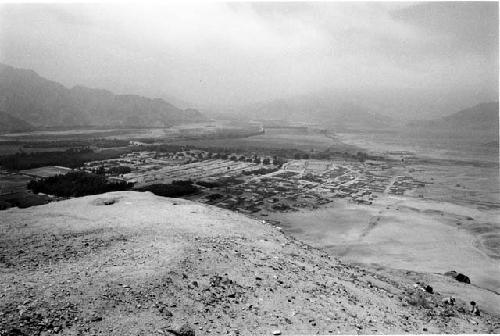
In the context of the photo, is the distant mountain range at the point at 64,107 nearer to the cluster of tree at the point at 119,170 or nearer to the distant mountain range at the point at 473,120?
the cluster of tree at the point at 119,170

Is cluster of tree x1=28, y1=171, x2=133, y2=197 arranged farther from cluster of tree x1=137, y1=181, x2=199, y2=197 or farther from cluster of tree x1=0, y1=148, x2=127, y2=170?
cluster of tree x1=0, y1=148, x2=127, y2=170

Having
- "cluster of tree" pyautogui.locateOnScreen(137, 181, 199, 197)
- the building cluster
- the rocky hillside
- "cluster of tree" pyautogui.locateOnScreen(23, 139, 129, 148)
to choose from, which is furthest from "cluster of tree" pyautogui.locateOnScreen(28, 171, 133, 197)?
"cluster of tree" pyautogui.locateOnScreen(23, 139, 129, 148)

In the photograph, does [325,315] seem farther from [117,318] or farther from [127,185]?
[127,185]

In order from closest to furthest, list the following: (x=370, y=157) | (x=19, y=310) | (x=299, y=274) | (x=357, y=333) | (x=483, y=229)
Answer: (x=19, y=310) → (x=357, y=333) → (x=299, y=274) → (x=483, y=229) → (x=370, y=157)

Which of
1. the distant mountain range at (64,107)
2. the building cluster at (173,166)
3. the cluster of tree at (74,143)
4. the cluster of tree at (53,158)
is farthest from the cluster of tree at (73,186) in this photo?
the distant mountain range at (64,107)

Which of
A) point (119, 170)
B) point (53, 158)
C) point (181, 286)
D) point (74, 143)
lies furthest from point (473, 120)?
point (181, 286)

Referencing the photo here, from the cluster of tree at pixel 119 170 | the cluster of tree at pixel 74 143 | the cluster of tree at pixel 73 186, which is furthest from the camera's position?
the cluster of tree at pixel 74 143

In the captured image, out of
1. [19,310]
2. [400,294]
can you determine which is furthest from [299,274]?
[19,310]
